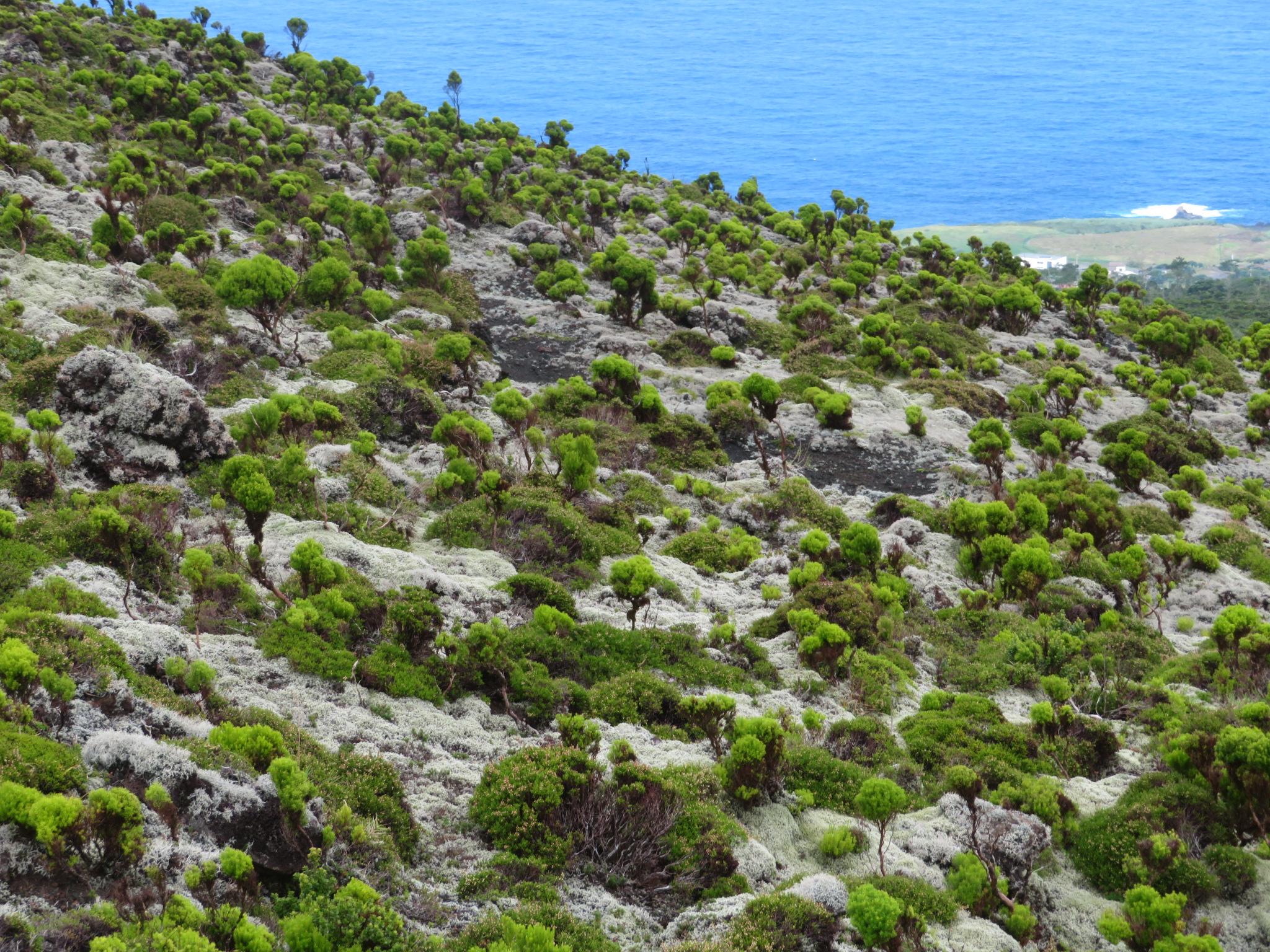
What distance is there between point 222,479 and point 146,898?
27.4 ft

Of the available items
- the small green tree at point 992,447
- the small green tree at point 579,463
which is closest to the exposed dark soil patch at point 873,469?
the small green tree at point 992,447

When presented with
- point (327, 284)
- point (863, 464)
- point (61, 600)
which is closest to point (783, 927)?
point (61, 600)

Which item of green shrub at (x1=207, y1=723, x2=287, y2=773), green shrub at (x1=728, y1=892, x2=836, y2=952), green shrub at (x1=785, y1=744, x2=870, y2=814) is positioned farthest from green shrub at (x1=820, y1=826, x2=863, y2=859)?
green shrub at (x1=207, y1=723, x2=287, y2=773)

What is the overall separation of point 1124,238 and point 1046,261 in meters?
25.1

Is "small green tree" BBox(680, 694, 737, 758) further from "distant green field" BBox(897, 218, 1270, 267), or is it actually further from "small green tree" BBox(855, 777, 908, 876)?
"distant green field" BBox(897, 218, 1270, 267)

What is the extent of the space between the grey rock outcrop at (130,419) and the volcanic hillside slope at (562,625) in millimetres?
81

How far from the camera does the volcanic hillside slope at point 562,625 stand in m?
8.31

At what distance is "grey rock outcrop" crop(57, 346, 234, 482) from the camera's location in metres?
16.4

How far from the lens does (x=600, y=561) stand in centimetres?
1878

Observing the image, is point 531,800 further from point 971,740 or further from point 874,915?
point 971,740

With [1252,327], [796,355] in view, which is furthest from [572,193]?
[1252,327]

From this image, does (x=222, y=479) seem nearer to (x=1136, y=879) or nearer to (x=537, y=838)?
(x=537, y=838)

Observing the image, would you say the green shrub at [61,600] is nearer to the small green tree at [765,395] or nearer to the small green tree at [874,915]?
the small green tree at [874,915]

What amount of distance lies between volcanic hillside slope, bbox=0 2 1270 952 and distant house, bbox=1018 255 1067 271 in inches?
2793
